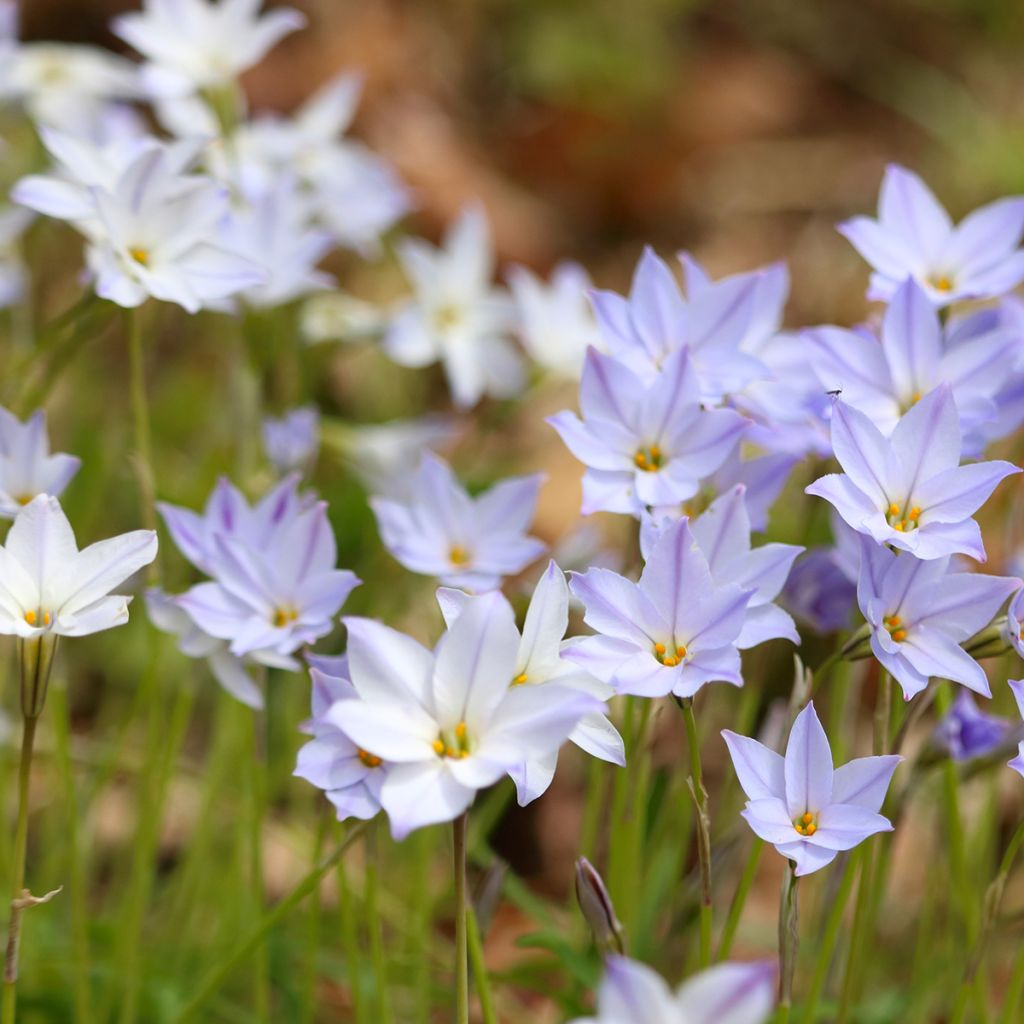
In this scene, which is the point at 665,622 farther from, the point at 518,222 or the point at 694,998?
the point at 518,222

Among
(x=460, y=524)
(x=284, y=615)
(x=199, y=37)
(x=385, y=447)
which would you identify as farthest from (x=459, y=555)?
(x=199, y=37)

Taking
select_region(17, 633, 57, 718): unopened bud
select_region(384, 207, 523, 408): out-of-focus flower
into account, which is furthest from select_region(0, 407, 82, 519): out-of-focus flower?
select_region(384, 207, 523, 408): out-of-focus flower

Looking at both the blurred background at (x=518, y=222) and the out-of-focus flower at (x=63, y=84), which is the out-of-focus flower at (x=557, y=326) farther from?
the out-of-focus flower at (x=63, y=84)

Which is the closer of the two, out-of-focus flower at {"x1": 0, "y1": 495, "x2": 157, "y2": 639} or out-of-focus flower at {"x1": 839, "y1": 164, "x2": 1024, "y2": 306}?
out-of-focus flower at {"x1": 0, "y1": 495, "x2": 157, "y2": 639}

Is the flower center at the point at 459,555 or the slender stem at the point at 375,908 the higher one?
the flower center at the point at 459,555

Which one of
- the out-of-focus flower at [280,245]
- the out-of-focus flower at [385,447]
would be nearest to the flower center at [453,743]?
the out-of-focus flower at [280,245]

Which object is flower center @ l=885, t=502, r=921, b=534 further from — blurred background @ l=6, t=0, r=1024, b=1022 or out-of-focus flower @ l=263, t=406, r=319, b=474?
out-of-focus flower @ l=263, t=406, r=319, b=474
